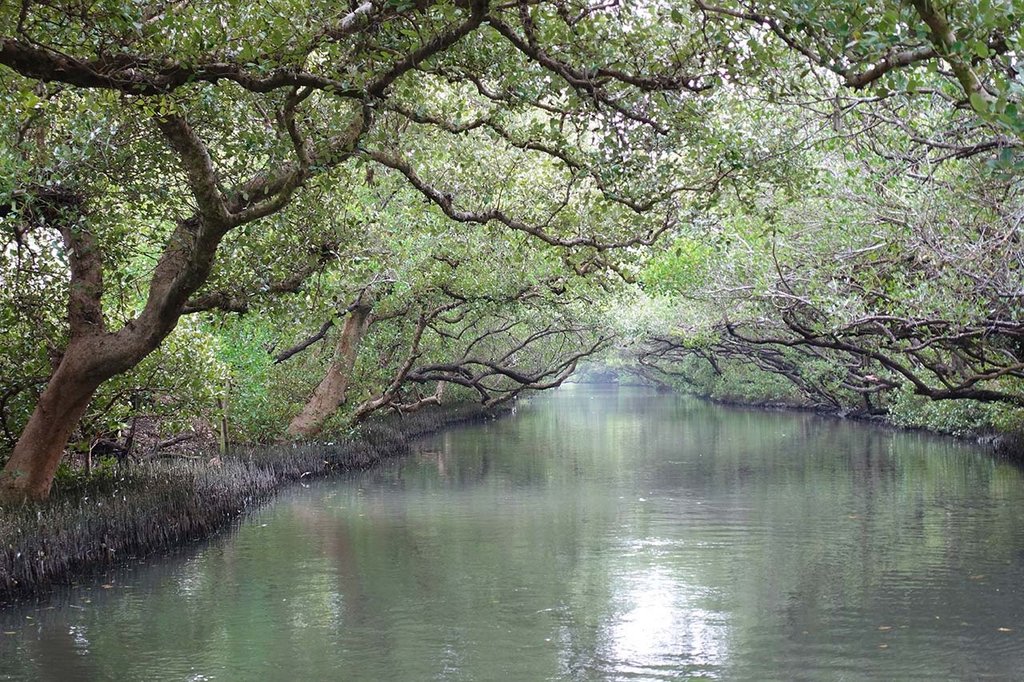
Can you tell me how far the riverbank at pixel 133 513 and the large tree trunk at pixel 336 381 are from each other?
135 centimetres

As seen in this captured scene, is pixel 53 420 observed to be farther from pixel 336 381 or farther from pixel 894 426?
pixel 894 426

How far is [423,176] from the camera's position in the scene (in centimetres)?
1460

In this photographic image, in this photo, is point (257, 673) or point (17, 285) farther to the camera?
point (17, 285)

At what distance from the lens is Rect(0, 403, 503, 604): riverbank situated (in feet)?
30.6

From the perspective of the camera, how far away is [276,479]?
55.5 ft

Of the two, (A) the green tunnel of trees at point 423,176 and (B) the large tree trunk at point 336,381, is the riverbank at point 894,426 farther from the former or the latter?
(B) the large tree trunk at point 336,381

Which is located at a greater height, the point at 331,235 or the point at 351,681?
the point at 331,235

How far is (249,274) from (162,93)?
15.4 feet

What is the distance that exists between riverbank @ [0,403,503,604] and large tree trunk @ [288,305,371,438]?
4.42 ft

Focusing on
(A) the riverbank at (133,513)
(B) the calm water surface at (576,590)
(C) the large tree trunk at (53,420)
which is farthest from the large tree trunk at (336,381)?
(C) the large tree trunk at (53,420)

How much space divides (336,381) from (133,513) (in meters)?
9.17

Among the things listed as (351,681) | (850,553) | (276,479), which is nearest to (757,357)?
(276,479)

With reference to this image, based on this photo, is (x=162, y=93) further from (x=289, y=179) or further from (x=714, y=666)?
Result: (x=714, y=666)

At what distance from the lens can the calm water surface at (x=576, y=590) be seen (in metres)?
7.30
